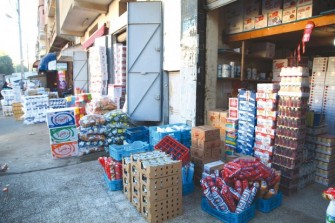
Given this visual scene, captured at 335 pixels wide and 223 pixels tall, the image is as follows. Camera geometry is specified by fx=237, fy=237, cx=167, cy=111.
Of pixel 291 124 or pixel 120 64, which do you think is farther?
pixel 120 64

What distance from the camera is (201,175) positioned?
4164 millimetres

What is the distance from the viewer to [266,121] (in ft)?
14.0

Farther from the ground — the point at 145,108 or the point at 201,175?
the point at 145,108

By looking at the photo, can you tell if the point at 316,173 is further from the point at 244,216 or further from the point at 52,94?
the point at 52,94

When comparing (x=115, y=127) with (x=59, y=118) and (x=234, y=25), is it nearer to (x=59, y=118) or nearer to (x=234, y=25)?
(x=59, y=118)

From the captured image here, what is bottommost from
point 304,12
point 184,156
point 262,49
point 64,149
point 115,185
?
point 115,185

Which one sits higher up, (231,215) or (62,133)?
(62,133)

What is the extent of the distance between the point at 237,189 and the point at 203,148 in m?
1.04

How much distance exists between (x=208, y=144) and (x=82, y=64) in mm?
10897

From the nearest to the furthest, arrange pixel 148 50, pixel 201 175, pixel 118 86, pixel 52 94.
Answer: pixel 201 175 → pixel 148 50 → pixel 118 86 → pixel 52 94

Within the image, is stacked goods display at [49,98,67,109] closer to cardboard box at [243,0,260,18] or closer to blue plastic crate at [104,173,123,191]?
blue plastic crate at [104,173,123,191]

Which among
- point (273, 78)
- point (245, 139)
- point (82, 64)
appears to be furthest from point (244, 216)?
point (82, 64)

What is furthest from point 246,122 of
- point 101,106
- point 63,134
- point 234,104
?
point 101,106

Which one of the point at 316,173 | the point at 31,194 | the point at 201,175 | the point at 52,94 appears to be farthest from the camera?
the point at 52,94
